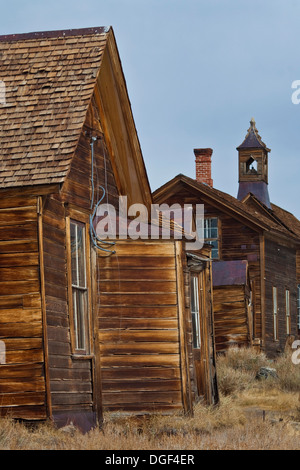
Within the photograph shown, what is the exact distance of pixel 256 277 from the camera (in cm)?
3234

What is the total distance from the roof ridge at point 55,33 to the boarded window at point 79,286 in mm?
3025

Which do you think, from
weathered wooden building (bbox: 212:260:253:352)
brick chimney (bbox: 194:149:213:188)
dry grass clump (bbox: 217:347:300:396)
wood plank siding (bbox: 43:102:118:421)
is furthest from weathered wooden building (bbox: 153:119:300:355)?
wood plank siding (bbox: 43:102:118:421)

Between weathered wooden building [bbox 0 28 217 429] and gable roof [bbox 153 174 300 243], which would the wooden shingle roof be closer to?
weathered wooden building [bbox 0 28 217 429]

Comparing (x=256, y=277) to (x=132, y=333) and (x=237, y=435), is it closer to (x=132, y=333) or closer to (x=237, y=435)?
(x=132, y=333)

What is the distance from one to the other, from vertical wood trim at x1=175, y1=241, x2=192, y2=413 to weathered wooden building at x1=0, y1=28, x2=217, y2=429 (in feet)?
0.05

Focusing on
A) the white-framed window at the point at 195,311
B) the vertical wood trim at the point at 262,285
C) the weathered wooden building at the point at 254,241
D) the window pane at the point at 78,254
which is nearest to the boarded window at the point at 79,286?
the window pane at the point at 78,254

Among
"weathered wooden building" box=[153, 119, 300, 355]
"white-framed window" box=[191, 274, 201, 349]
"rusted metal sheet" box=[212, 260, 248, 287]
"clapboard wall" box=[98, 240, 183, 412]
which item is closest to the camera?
"clapboard wall" box=[98, 240, 183, 412]

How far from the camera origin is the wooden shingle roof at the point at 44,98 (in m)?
13.1

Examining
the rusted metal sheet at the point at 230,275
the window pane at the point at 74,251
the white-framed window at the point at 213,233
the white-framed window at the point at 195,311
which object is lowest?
the white-framed window at the point at 195,311

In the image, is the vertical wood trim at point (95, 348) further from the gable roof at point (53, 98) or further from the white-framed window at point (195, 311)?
the white-framed window at point (195, 311)

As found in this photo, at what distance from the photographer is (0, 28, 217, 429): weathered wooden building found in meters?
12.7

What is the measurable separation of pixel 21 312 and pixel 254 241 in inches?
796
